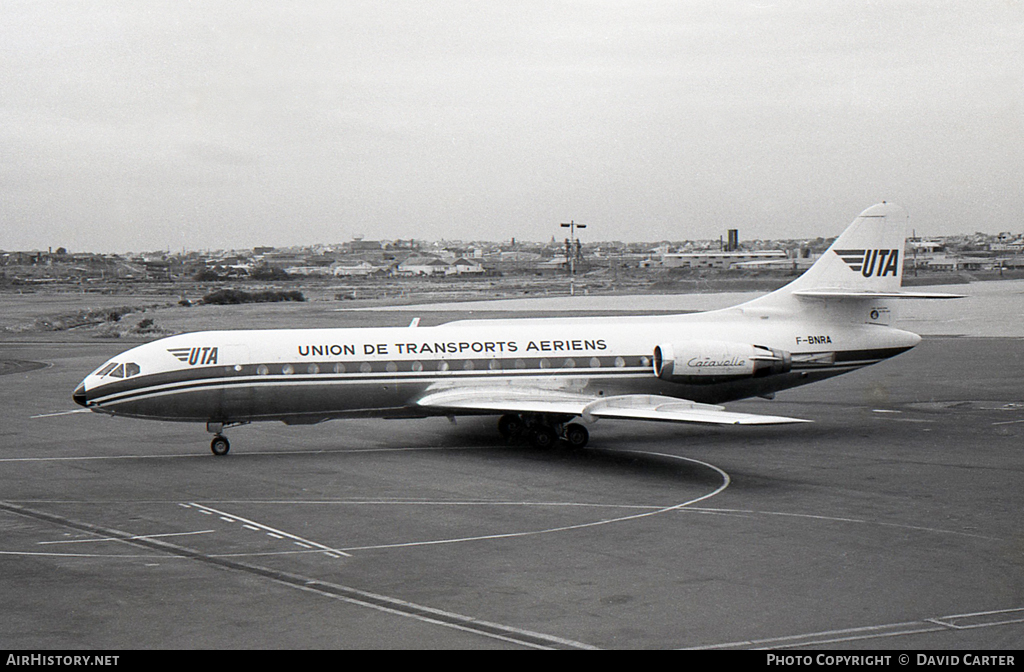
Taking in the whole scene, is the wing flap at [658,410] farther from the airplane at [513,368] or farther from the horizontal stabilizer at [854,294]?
the horizontal stabilizer at [854,294]

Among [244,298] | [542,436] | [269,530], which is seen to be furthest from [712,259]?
[269,530]

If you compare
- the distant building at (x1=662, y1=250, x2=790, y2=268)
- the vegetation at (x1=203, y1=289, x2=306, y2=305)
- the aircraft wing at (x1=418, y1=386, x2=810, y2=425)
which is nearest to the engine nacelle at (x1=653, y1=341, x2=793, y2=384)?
the aircraft wing at (x1=418, y1=386, x2=810, y2=425)

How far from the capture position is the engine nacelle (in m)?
28.0

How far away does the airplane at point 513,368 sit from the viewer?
89.1 ft

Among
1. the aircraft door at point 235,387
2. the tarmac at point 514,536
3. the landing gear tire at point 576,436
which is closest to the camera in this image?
the tarmac at point 514,536

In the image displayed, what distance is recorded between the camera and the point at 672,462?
84.4ft

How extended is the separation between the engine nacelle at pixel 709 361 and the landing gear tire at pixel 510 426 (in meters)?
4.34

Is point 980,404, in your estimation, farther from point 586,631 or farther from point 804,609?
point 586,631

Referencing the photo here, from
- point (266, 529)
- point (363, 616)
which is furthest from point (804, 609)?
point (266, 529)

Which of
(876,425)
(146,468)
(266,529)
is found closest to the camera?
(266,529)

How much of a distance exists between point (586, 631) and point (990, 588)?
21.3 ft

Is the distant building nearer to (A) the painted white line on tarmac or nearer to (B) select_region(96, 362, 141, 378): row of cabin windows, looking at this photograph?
(B) select_region(96, 362, 141, 378): row of cabin windows

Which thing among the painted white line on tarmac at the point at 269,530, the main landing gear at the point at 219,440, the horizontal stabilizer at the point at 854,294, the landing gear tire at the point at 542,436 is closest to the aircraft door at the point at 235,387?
the main landing gear at the point at 219,440

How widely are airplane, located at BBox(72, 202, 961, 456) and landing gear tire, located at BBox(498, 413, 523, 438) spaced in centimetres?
4
